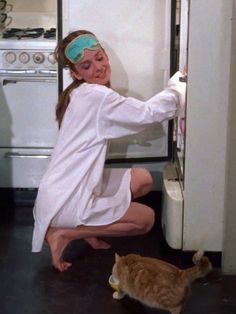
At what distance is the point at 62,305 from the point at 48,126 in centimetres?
122

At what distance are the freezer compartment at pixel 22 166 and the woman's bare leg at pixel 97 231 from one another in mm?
779

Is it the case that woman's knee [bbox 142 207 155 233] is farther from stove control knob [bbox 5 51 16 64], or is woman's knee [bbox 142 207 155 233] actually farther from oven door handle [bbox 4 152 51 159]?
stove control knob [bbox 5 51 16 64]

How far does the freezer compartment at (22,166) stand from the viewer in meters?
3.08

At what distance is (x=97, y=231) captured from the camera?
238 centimetres

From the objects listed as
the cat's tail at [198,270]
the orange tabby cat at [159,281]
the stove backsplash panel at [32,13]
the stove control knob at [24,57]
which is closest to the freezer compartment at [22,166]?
the stove control knob at [24,57]

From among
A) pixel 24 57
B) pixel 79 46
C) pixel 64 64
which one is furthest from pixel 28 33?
pixel 79 46

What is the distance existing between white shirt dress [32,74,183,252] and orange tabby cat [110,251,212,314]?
38 cm

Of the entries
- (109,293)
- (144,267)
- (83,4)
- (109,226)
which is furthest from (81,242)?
(83,4)

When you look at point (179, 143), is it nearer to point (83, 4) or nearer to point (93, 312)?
point (83, 4)

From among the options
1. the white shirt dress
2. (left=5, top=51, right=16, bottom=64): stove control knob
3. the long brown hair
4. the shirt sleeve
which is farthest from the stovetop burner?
the shirt sleeve

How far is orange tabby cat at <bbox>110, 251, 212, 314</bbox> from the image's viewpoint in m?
1.91

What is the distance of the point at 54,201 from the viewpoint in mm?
2324

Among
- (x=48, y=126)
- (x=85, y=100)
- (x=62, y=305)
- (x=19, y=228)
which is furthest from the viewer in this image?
(x=48, y=126)

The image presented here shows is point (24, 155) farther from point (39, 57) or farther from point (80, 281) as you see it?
point (80, 281)
